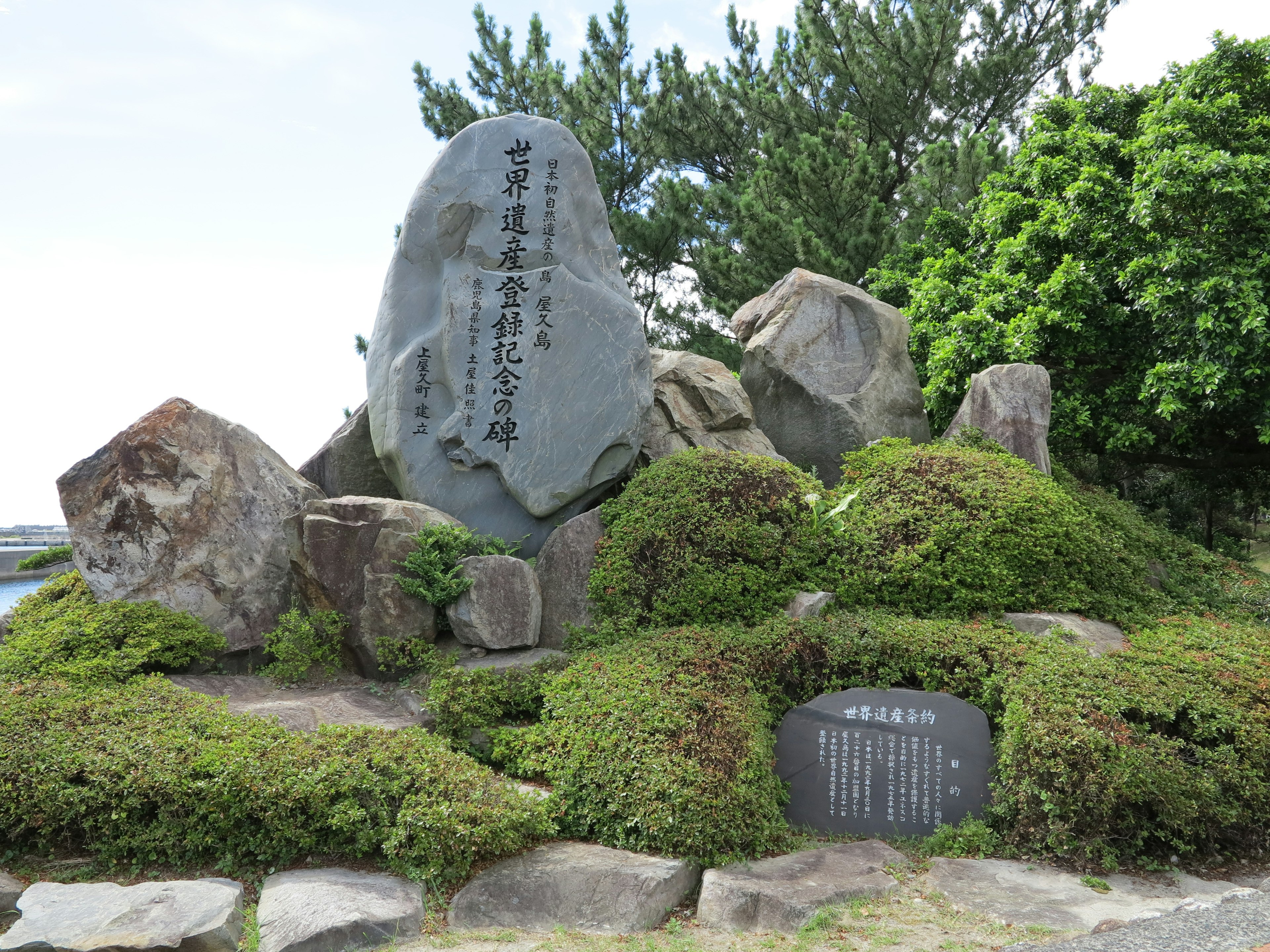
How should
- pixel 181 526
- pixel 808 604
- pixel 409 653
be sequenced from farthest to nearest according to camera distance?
1. pixel 181 526
2. pixel 409 653
3. pixel 808 604

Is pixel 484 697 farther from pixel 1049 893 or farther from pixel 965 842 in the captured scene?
pixel 1049 893

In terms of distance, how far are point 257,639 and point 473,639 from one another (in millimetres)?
2096

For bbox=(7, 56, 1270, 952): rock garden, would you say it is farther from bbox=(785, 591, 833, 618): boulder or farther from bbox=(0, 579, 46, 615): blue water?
bbox=(0, 579, 46, 615): blue water

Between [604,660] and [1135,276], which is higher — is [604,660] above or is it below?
below

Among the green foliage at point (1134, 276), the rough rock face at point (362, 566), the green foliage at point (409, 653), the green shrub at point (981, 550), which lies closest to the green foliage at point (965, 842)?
the green shrub at point (981, 550)

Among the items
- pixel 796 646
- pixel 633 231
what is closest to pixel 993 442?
pixel 796 646

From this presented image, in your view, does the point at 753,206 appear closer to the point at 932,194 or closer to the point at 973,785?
the point at 932,194

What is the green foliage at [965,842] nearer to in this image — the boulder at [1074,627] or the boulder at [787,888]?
the boulder at [787,888]

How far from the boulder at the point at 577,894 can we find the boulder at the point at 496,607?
2.30m

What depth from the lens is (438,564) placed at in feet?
22.1

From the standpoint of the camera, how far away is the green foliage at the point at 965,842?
4.85 meters

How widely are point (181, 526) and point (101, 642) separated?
3.48 feet

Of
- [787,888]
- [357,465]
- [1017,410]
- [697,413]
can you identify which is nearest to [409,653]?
[357,465]

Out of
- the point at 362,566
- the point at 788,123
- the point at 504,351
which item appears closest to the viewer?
the point at 362,566
